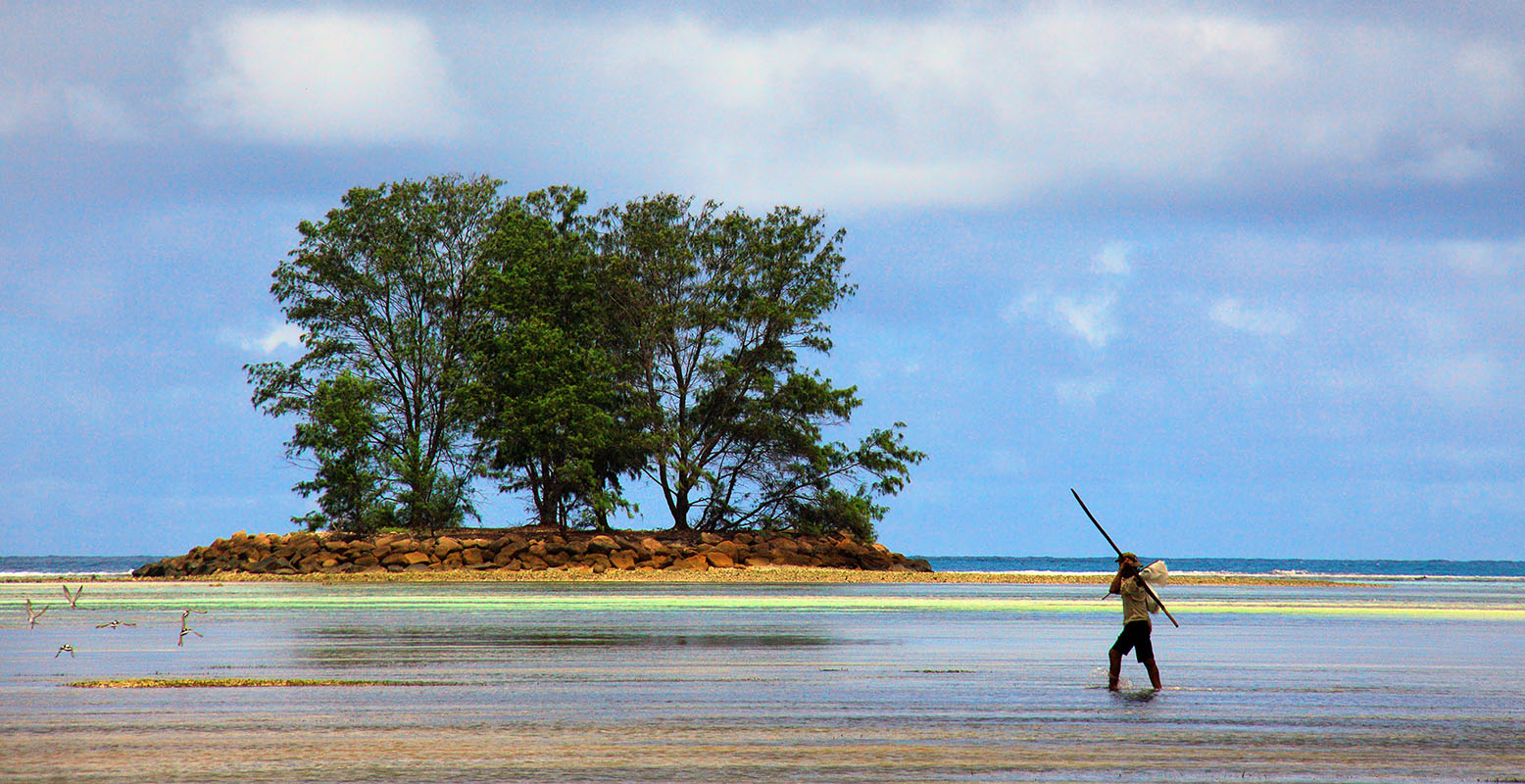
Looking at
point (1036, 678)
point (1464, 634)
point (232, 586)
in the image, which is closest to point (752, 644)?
point (1036, 678)

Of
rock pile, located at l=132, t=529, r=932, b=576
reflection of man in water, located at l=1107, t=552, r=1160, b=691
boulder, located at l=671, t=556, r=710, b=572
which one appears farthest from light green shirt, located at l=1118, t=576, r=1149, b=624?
rock pile, located at l=132, t=529, r=932, b=576

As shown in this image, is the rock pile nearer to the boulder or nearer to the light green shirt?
the boulder

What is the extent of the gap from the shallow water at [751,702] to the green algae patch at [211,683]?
30 cm

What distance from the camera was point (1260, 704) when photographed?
14.1m

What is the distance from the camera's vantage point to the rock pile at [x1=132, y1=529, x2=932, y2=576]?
5256cm

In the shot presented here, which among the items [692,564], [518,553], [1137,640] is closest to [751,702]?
[1137,640]

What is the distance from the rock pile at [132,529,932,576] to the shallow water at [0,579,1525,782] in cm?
2379

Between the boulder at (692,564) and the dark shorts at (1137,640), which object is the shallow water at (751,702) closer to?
the dark shorts at (1137,640)

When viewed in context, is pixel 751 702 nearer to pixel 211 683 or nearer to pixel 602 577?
pixel 211 683

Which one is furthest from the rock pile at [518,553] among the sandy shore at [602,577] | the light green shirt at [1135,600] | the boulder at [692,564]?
the light green shirt at [1135,600]

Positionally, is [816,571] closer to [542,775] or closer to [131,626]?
[131,626]

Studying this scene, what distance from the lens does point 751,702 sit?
1386 cm

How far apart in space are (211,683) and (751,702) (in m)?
6.20

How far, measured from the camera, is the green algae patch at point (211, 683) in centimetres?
1498
